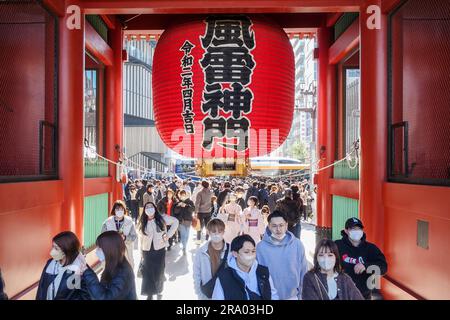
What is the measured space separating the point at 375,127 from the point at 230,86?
189 centimetres

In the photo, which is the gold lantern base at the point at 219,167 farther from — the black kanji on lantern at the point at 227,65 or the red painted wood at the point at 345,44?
the red painted wood at the point at 345,44

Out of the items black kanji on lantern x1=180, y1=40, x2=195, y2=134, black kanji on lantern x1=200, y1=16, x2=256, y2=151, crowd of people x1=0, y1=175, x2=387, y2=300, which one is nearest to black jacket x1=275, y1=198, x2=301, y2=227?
black kanji on lantern x1=200, y1=16, x2=256, y2=151

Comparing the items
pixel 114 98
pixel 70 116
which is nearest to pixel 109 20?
pixel 114 98

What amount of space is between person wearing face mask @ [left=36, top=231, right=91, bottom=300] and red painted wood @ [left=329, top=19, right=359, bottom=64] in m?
5.26

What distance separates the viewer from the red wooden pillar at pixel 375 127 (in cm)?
493

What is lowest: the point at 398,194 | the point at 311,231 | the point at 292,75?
the point at 311,231

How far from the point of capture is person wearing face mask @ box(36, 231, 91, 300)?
2.88 m

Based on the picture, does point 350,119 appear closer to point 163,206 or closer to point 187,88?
point 163,206

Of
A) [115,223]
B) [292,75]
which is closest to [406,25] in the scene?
[292,75]

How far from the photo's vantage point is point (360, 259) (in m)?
3.62

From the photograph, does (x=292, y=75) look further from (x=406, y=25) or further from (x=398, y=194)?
(x=398, y=194)
